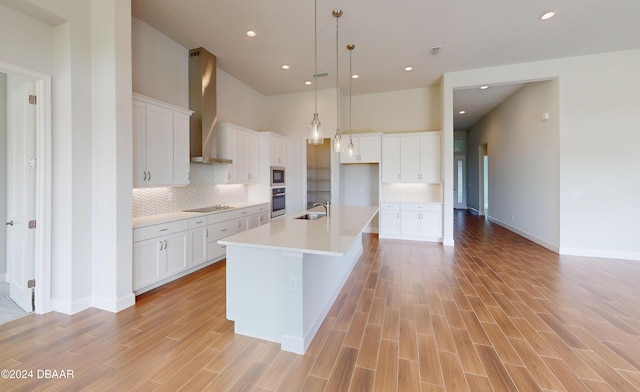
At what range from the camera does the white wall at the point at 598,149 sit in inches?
171

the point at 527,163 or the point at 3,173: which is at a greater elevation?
the point at 527,163

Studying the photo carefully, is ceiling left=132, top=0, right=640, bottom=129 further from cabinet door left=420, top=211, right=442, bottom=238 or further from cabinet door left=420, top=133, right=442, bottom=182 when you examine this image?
cabinet door left=420, top=211, right=442, bottom=238

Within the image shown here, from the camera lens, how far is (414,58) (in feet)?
15.2

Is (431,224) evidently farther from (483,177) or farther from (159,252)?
(483,177)

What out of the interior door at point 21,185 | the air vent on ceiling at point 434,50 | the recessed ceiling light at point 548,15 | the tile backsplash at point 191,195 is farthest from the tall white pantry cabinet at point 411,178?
the interior door at point 21,185

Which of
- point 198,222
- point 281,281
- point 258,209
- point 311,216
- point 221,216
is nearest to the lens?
point 281,281

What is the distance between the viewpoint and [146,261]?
9.93 ft

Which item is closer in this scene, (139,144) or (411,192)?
(139,144)

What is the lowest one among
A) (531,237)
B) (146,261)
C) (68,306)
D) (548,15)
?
(68,306)

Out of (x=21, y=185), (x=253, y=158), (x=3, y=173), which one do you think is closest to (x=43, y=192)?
(x=21, y=185)

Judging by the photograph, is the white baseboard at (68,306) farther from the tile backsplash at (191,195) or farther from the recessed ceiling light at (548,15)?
the recessed ceiling light at (548,15)

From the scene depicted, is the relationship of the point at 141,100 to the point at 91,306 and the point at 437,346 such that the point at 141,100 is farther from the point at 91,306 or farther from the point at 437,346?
the point at 437,346

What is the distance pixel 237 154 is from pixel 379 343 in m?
3.93

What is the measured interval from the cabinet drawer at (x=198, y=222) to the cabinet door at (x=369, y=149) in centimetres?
375
